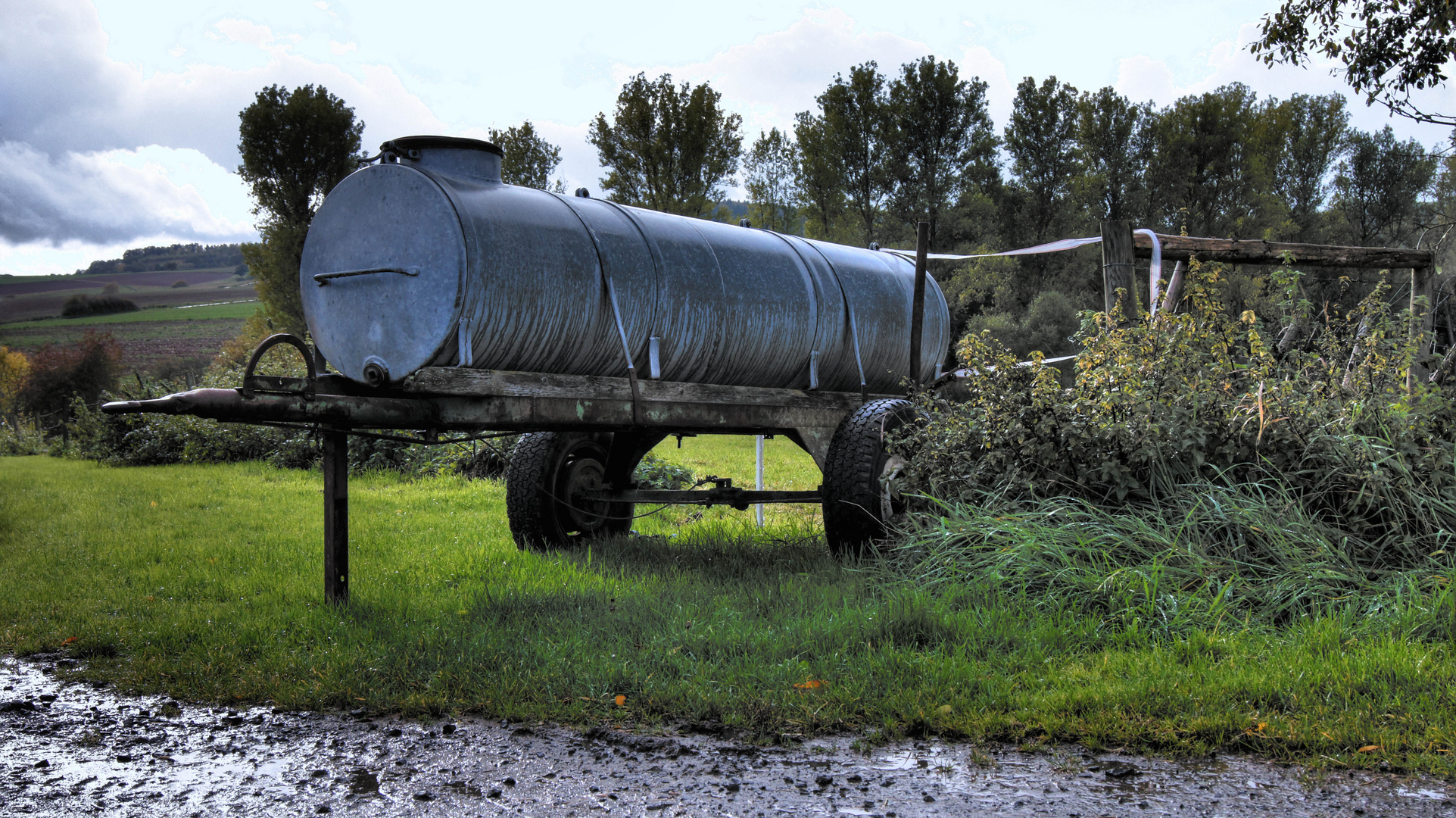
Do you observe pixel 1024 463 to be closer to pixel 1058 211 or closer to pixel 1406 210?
pixel 1058 211

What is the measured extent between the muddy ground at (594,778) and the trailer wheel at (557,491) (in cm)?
303

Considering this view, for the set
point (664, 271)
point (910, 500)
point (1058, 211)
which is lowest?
point (910, 500)

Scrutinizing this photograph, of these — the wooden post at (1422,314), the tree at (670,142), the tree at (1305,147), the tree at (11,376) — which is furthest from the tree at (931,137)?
the tree at (11,376)

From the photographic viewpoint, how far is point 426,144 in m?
5.04

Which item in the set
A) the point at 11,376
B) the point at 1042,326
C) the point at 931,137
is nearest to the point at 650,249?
the point at 1042,326

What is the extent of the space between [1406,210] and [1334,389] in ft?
130

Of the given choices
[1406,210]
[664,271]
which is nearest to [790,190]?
[1406,210]

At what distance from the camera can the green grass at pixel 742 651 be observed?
335 centimetres

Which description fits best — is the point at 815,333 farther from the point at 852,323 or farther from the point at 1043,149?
the point at 1043,149

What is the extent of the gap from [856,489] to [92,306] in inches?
2715

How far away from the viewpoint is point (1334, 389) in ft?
18.2

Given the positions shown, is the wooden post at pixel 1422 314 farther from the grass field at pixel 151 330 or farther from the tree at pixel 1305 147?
the grass field at pixel 151 330

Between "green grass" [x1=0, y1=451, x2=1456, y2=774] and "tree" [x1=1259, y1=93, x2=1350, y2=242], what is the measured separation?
129ft

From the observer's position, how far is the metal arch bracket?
436 centimetres
